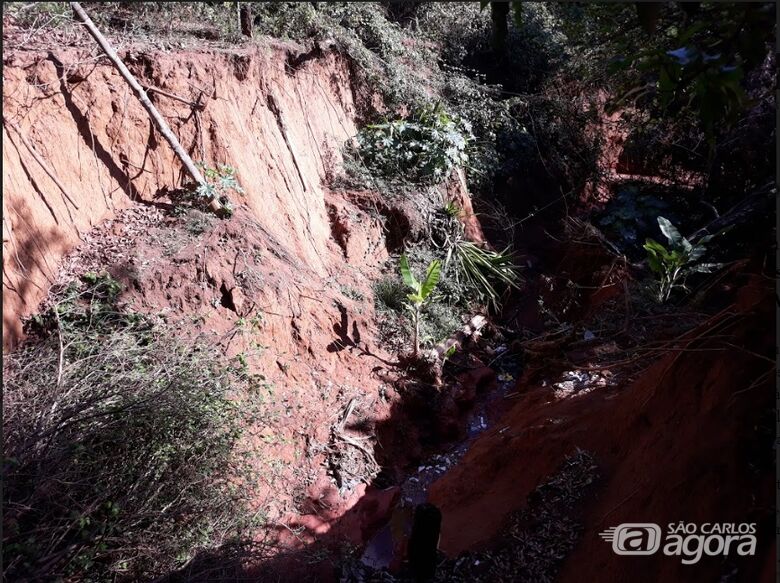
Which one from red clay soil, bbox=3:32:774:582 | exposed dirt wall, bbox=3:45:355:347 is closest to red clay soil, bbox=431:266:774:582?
red clay soil, bbox=3:32:774:582

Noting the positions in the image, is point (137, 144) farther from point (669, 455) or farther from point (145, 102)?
point (669, 455)

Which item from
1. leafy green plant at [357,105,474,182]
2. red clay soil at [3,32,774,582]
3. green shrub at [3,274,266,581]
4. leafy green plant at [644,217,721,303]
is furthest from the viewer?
leafy green plant at [357,105,474,182]

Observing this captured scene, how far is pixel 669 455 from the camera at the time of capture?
3.60 m

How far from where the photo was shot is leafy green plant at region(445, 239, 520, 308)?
9008mm

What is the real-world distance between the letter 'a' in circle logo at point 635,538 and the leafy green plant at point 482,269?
17.8ft

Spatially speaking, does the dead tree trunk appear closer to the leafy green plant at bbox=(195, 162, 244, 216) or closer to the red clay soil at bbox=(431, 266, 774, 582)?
the leafy green plant at bbox=(195, 162, 244, 216)

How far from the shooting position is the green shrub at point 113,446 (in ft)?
11.9

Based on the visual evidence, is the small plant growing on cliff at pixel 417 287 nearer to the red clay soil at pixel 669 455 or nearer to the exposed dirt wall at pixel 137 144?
the exposed dirt wall at pixel 137 144

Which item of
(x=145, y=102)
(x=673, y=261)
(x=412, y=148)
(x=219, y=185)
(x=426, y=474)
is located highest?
(x=145, y=102)

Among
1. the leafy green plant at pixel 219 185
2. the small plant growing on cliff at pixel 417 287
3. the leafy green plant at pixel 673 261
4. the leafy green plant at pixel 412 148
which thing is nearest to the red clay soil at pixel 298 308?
the leafy green plant at pixel 219 185

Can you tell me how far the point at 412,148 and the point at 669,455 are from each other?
691cm

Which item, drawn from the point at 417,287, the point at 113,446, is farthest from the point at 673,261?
the point at 113,446

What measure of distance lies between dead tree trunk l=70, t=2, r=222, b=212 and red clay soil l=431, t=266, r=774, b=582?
4.41 metres

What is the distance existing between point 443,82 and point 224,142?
5605 millimetres
